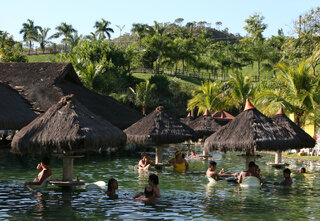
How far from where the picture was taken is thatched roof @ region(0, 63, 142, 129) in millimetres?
23734

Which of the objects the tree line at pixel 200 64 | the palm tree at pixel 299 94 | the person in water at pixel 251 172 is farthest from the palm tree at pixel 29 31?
the person in water at pixel 251 172

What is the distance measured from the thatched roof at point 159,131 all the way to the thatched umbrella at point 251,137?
3617mm

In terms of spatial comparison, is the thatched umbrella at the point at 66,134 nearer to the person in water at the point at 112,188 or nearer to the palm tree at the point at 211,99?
the person in water at the point at 112,188

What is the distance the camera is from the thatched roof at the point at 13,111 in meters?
18.5

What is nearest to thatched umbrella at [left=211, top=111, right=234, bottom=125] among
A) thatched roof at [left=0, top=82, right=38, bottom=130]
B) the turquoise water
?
thatched roof at [left=0, top=82, right=38, bottom=130]

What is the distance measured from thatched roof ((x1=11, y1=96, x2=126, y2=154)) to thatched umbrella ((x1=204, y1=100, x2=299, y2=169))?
3.65 meters

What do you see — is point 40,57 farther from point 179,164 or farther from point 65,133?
point 65,133

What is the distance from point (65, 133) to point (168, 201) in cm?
305

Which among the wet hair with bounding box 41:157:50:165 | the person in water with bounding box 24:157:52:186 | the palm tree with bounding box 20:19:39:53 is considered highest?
the palm tree with bounding box 20:19:39:53

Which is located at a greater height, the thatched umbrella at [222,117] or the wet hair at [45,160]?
the thatched umbrella at [222,117]

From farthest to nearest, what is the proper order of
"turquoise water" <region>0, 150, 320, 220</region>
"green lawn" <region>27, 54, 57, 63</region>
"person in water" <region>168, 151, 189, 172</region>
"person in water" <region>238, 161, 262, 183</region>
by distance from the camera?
1. "green lawn" <region>27, 54, 57, 63</region>
2. "person in water" <region>168, 151, 189, 172</region>
3. "person in water" <region>238, 161, 262, 183</region>
4. "turquoise water" <region>0, 150, 320, 220</region>

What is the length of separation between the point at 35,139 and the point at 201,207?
451 cm

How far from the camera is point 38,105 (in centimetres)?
2298

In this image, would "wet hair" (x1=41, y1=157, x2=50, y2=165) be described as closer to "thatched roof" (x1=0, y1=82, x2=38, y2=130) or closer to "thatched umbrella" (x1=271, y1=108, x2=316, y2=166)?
"thatched roof" (x1=0, y1=82, x2=38, y2=130)
